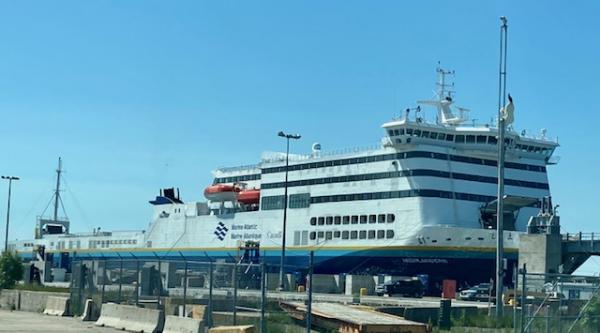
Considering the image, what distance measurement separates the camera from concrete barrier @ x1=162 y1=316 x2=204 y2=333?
20109 millimetres

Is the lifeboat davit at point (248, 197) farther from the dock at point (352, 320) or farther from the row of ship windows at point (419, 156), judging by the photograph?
the dock at point (352, 320)

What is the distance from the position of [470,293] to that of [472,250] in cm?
1242

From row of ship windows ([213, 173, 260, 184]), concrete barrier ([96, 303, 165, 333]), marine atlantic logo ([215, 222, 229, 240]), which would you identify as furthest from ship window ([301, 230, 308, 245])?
concrete barrier ([96, 303, 165, 333])

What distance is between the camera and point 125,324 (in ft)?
76.7

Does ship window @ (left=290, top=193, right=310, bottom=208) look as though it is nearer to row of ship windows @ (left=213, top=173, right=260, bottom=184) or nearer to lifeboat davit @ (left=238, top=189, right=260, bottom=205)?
lifeboat davit @ (left=238, top=189, right=260, bottom=205)

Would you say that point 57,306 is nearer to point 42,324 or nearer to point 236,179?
point 42,324

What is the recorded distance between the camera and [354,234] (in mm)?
66875

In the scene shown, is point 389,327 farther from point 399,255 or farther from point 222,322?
point 399,255

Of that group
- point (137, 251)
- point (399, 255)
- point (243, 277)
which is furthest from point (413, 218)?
point (137, 251)

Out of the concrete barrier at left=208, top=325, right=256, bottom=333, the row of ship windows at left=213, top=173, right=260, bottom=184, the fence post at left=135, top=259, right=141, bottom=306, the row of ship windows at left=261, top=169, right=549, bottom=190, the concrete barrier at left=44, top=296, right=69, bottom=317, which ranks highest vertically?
the row of ship windows at left=213, top=173, right=260, bottom=184

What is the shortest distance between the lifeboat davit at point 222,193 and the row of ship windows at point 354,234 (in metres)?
13.0

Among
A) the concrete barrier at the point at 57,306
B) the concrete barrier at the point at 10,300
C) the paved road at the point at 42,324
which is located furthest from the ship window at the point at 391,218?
the paved road at the point at 42,324

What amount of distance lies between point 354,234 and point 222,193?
1771 centimetres

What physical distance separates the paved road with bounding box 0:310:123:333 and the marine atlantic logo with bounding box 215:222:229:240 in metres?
50.6
